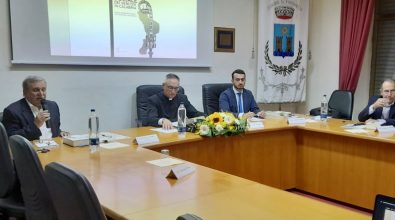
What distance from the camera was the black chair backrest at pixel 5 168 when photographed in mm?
2131

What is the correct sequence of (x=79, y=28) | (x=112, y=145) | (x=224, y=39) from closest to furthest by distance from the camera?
(x=112, y=145)
(x=79, y=28)
(x=224, y=39)

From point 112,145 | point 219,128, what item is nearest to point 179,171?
point 112,145

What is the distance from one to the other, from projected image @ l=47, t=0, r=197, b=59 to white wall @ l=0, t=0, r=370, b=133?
8.3 inches

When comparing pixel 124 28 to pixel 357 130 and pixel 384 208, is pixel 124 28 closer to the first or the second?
pixel 357 130

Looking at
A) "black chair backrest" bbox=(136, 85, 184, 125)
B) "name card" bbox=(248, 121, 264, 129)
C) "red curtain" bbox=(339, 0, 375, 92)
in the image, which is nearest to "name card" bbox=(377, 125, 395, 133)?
"name card" bbox=(248, 121, 264, 129)

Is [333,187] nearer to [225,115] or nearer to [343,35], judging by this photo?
[225,115]

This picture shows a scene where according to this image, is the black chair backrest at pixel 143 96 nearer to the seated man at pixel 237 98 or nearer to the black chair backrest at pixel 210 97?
the black chair backrest at pixel 210 97

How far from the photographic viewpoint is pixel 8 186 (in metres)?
2.20

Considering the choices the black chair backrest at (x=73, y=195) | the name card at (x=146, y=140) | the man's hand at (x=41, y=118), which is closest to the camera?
the black chair backrest at (x=73, y=195)

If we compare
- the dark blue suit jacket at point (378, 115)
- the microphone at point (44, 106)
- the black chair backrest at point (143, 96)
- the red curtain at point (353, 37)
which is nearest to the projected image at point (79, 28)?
the black chair backrest at point (143, 96)

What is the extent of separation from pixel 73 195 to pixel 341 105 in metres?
4.45

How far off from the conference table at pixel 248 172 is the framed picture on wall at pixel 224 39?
1.59 metres

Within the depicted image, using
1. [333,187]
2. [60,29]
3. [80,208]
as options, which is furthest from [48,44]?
[80,208]

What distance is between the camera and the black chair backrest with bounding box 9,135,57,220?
1617mm
